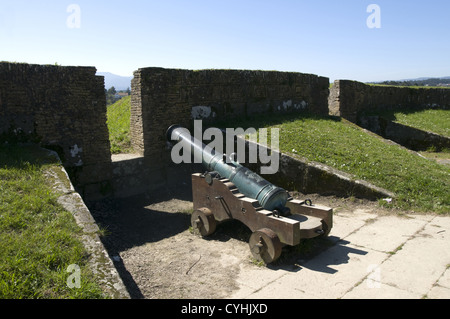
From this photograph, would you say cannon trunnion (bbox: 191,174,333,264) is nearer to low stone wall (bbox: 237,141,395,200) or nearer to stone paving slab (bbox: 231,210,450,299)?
stone paving slab (bbox: 231,210,450,299)

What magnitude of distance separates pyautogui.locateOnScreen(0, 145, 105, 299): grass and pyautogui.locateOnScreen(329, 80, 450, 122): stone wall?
11.8 metres

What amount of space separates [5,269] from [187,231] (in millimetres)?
3379

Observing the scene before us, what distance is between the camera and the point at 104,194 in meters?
7.74

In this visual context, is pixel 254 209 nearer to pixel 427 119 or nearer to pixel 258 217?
pixel 258 217

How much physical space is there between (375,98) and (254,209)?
13.3m

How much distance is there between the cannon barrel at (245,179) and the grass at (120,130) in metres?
2.82

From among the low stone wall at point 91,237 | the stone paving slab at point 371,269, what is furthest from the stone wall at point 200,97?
the stone paving slab at point 371,269

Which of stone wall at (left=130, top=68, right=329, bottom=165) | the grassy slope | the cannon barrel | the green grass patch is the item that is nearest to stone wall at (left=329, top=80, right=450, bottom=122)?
stone wall at (left=130, top=68, right=329, bottom=165)

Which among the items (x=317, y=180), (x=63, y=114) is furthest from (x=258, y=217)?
(x=63, y=114)

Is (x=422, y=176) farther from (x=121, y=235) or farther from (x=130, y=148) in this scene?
(x=130, y=148)

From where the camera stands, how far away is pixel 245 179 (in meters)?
5.40

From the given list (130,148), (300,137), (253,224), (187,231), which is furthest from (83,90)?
(300,137)
